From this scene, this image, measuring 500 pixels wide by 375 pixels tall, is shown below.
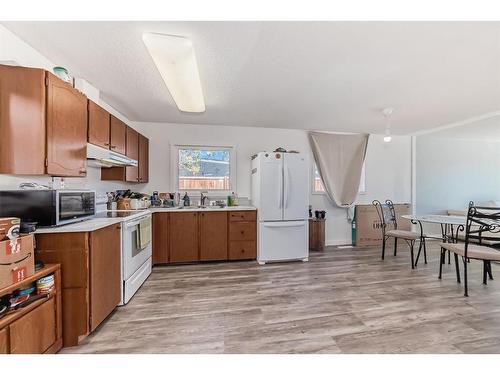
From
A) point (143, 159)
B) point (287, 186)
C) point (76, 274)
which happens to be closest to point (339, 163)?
point (287, 186)

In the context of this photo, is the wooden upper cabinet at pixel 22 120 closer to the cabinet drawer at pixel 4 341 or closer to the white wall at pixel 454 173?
the cabinet drawer at pixel 4 341

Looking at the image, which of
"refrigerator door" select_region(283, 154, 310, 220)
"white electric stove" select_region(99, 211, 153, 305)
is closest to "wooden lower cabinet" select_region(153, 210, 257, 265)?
"white electric stove" select_region(99, 211, 153, 305)

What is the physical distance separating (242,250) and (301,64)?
106 inches

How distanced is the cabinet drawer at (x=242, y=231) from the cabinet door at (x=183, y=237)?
56 centimetres

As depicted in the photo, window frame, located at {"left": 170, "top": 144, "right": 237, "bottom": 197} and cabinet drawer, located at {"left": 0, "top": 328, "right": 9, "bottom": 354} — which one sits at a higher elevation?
window frame, located at {"left": 170, "top": 144, "right": 237, "bottom": 197}

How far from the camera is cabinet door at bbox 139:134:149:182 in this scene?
3.53 meters

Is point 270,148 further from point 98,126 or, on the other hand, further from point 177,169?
point 98,126

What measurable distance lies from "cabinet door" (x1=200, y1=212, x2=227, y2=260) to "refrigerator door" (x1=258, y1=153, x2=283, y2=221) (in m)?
0.63

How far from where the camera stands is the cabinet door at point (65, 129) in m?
1.65

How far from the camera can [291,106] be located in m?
3.17

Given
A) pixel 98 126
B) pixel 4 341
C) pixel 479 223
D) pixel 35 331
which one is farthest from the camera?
pixel 479 223

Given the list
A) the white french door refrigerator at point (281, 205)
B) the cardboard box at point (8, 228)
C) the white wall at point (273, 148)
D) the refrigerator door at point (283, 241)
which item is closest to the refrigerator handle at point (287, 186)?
the white french door refrigerator at point (281, 205)

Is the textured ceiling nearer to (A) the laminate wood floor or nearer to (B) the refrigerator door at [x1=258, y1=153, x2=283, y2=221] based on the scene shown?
(B) the refrigerator door at [x1=258, y1=153, x2=283, y2=221]

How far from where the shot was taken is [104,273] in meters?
1.86
